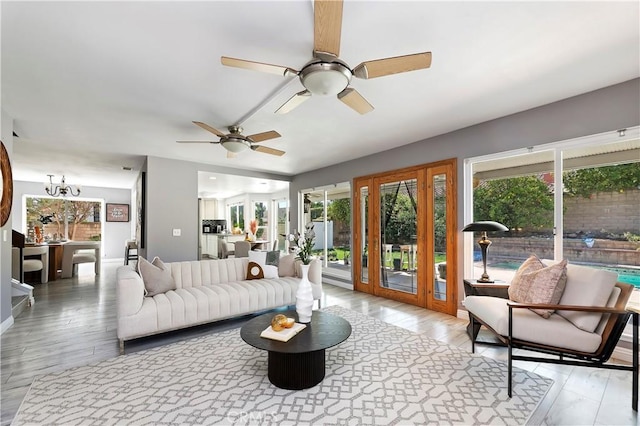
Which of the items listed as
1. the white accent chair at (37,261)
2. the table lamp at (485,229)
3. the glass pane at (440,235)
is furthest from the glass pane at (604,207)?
the white accent chair at (37,261)

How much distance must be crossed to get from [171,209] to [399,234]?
169 inches

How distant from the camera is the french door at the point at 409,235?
4016 millimetres

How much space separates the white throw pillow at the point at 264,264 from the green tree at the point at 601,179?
383 cm

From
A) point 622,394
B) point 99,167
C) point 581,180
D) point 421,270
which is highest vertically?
point 99,167

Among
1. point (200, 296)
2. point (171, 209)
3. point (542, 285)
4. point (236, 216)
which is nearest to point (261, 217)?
point (236, 216)

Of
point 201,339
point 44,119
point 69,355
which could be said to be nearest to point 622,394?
point 201,339

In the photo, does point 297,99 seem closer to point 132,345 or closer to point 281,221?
point 132,345

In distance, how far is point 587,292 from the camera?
214 centimetres

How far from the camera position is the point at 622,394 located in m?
2.07

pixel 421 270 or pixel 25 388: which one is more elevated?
pixel 421 270

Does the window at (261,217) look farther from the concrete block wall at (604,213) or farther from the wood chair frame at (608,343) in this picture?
the wood chair frame at (608,343)

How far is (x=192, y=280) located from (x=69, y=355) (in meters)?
1.34

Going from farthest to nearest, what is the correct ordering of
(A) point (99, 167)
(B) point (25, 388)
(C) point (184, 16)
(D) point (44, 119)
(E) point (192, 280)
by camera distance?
(A) point (99, 167) → (E) point (192, 280) → (D) point (44, 119) → (B) point (25, 388) → (C) point (184, 16)

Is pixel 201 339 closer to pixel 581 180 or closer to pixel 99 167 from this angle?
pixel 581 180
